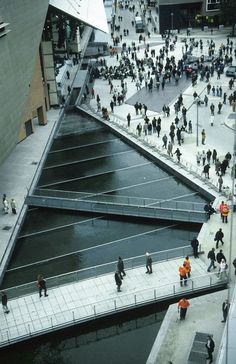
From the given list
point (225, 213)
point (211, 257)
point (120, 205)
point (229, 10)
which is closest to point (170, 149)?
point (120, 205)

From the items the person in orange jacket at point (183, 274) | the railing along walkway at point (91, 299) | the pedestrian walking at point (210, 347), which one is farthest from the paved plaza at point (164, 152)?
the person in orange jacket at point (183, 274)

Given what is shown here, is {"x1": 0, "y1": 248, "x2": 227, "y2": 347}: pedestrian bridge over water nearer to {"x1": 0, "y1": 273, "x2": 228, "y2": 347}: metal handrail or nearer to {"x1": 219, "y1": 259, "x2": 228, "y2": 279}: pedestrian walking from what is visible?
{"x1": 0, "y1": 273, "x2": 228, "y2": 347}: metal handrail

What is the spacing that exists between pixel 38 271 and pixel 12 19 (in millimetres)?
11604

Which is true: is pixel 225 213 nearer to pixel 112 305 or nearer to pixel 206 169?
pixel 206 169

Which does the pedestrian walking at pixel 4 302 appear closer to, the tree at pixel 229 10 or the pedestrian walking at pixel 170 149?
the pedestrian walking at pixel 170 149

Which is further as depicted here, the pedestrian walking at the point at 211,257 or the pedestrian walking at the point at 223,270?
the pedestrian walking at the point at 211,257

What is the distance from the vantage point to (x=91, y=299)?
67.2ft

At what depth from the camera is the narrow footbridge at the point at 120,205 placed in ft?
86.7

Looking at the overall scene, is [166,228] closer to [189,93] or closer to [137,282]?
[137,282]

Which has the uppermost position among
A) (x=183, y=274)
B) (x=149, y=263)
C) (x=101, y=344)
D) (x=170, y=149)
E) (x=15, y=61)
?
(x=15, y=61)

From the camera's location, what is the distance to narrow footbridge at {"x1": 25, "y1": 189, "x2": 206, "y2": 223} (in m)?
26.4

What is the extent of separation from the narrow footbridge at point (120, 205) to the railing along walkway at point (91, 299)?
4746 millimetres

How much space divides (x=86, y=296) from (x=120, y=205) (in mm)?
7751

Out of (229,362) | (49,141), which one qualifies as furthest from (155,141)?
(229,362)
